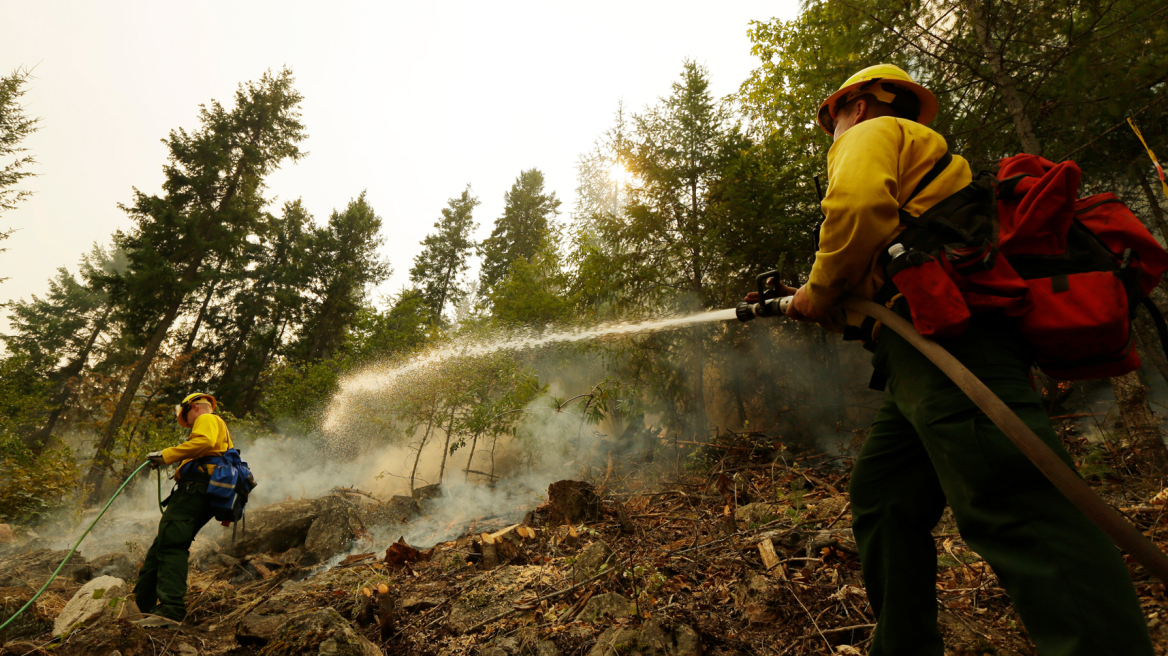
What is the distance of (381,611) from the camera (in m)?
3.56

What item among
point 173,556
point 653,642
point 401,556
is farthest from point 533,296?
point 653,642

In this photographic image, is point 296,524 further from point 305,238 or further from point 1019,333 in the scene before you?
point 305,238

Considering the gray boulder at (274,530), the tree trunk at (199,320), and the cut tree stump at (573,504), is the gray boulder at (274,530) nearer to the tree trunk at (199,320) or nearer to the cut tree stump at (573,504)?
the cut tree stump at (573,504)

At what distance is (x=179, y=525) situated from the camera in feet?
15.8

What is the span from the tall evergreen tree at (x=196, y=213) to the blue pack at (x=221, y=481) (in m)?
12.3

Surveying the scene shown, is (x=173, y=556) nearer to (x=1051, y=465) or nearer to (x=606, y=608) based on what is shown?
(x=606, y=608)

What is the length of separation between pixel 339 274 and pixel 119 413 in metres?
12.2

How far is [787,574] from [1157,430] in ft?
14.7

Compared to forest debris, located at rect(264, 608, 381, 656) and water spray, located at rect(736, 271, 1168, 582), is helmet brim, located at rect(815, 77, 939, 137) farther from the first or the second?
forest debris, located at rect(264, 608, 381, 656)

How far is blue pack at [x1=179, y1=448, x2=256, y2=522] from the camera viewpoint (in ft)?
16.6

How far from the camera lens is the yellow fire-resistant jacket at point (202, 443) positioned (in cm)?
489

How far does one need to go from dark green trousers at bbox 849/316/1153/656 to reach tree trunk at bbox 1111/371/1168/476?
16.2 feet

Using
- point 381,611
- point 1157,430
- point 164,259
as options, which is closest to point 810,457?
point 1157,430

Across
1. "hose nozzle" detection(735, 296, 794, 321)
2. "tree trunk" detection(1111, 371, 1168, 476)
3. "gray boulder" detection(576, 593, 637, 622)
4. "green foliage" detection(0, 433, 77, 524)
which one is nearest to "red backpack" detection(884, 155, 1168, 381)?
"hose nozzle" detection(735, 296, 794, 321)
